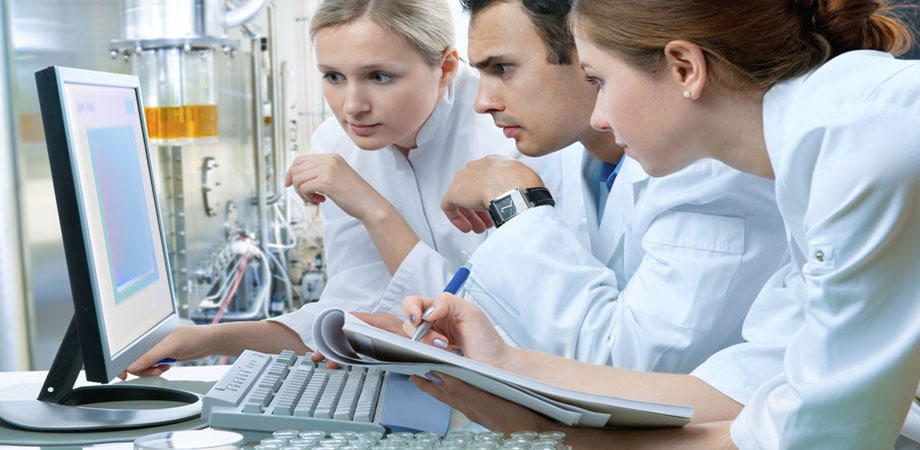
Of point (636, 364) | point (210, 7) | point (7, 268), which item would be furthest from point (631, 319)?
point (210, 7)

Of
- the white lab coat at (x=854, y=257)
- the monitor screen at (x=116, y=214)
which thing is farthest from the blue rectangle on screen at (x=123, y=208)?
the white lab coat at (x=854, y=257)

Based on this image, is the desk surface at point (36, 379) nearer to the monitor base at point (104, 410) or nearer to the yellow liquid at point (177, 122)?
the monitor base at point (104, 410)

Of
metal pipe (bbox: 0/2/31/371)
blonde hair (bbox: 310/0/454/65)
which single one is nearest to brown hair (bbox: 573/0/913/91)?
blonde hair (bbox: 310/0/454/65)

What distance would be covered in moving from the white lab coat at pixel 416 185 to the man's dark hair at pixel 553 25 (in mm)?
289

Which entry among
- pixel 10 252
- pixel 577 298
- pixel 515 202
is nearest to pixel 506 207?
pixel 515 202

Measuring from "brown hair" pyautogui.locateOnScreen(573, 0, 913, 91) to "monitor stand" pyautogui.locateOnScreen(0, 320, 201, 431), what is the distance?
63 cm

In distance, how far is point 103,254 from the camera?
936 mm

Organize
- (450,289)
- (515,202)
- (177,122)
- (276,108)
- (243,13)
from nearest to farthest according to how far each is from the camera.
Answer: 1. (450,289)
2. (515,202)
3. (177,122)
4. (243,13)
5. (276,108)

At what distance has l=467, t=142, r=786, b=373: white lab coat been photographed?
108 centimetres

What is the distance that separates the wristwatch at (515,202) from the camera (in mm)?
1312

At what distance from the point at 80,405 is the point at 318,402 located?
36cm

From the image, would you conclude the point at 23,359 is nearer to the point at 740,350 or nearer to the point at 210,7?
the point at 210,7

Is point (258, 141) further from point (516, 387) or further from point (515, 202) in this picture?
point (516, 387)

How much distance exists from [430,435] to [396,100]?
0.87m
